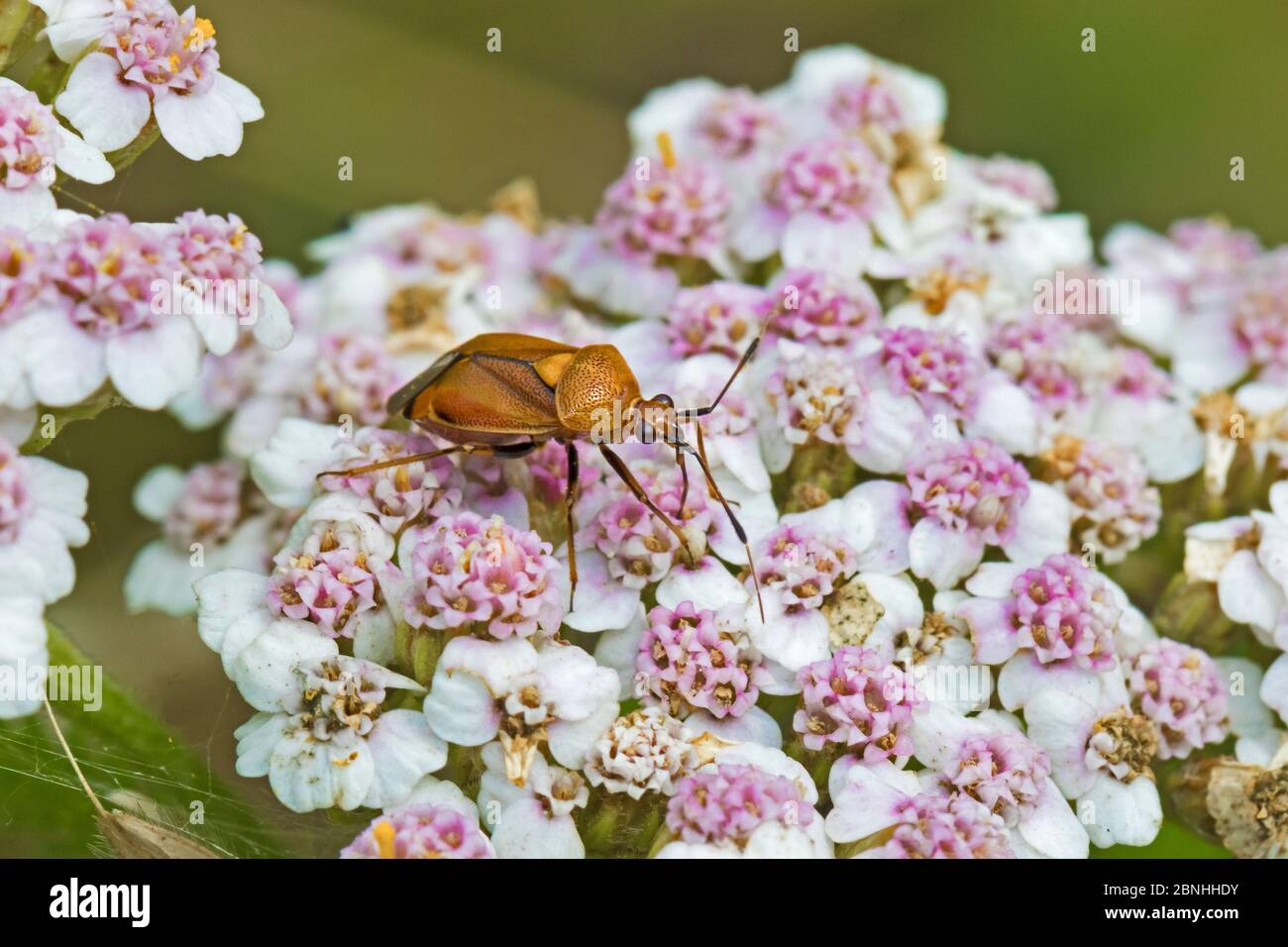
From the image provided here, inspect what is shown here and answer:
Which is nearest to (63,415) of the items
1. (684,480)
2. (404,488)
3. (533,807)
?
(404,488)

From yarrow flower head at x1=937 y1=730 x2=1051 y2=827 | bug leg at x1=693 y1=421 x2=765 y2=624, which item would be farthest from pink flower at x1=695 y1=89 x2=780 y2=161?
yarrow flower head at x1=937 y1=730 x2=1051 y2=827

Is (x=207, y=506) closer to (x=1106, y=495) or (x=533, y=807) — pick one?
(x=533, y=807)

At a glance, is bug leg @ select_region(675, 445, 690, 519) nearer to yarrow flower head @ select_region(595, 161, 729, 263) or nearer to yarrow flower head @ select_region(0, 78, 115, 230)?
yarrow flower head @ select_region(595, 161, 729, 263)

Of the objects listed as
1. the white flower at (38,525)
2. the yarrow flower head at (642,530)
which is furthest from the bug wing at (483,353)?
the white flower at (38,525)

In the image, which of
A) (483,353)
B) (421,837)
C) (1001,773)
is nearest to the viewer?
(421,837)
